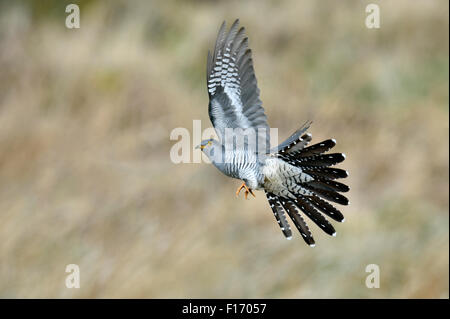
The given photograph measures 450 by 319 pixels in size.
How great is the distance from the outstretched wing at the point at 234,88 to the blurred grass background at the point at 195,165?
4.12m

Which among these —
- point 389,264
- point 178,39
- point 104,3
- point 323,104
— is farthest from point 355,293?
point 104,3

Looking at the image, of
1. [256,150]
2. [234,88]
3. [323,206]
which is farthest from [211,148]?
[323,206]

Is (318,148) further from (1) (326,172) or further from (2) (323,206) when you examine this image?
(2) (323,206)

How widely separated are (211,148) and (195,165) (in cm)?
474

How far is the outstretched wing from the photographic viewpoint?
9.08ft

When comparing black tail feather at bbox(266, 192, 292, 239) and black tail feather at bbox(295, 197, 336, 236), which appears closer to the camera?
black tail feather at bbox(295, 197, 336, 236)

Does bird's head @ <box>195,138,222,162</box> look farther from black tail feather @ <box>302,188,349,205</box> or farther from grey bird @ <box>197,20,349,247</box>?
black tail feather @ <box>302,188,349,205</box>

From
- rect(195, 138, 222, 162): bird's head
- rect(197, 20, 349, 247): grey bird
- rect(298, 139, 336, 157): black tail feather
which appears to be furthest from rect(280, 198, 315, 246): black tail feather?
rect(195, 138, 222, 162): bird's head

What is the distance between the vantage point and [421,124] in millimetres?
9234

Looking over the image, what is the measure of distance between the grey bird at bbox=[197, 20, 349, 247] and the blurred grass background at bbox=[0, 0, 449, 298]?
409 centimetres

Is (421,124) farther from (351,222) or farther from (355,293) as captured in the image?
(355,293)

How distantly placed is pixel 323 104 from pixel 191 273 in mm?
3061

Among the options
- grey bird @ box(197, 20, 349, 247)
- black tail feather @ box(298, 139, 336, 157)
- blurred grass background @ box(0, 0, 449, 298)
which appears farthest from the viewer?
blurred grass background @ box(0, 0, 449, 298)

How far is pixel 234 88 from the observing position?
2840 millimetres
